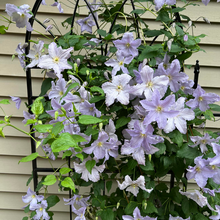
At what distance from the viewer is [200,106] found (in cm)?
92

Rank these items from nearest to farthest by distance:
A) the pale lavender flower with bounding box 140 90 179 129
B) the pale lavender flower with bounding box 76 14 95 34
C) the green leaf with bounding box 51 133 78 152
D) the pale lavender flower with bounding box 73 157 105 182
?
the green leaf with bounding box 51 133 78 152, the pale lavender flower with bounding box 140 90 179 129, the pale lavender flower with bounding box 73 157 105 182, the pale lavender flower with bounding box 76 14 95 34

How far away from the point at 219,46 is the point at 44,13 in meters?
1.20

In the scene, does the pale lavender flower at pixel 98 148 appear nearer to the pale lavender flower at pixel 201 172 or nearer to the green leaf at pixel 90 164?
the green leaf at pixel 90 164

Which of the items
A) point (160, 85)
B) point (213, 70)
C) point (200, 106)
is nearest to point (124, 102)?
point (160, 85)

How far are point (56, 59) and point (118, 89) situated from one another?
30cm

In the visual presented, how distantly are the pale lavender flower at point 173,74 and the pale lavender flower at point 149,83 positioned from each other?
7 cm

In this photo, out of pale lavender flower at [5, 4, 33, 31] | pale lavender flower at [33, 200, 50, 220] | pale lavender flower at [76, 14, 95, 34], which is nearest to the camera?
pale lavender flower at [5, 4, 33, 31]

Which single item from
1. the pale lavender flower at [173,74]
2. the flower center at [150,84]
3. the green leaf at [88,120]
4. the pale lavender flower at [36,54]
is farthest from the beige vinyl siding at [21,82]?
the green leaf at [88,120]

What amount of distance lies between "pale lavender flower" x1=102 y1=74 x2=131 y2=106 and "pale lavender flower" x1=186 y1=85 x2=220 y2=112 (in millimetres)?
274

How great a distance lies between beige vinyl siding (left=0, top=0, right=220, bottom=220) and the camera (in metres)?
1.46

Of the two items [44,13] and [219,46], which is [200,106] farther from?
[44,13]

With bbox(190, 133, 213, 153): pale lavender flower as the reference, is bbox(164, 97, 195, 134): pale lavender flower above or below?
above

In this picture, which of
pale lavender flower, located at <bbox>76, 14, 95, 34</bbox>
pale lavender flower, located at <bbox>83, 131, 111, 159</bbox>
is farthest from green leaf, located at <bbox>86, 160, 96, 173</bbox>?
pale lavender flower, located at <bbox>76, 14, 95, 34</bbox>

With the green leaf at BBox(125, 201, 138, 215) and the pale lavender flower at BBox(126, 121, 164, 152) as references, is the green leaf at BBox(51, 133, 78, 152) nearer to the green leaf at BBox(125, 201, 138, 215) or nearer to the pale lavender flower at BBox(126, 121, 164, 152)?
the pale lavender flower at BBox(126, 121, 164, 152)
